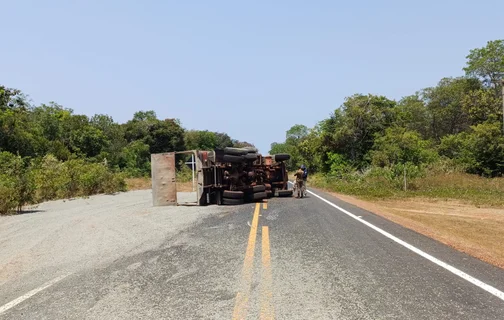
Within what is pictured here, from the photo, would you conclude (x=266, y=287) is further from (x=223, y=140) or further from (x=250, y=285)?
(x=223, y=140)

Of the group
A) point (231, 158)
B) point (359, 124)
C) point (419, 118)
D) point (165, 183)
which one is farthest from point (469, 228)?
point (419, 118)

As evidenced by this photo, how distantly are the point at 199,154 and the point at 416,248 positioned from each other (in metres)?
12.1

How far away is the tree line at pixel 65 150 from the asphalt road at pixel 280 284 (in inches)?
524

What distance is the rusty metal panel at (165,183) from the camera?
711 inches

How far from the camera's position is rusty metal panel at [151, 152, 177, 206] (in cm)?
1806

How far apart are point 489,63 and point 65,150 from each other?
5504 cm

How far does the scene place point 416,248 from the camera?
792cm

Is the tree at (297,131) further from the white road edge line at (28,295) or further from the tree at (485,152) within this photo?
the white road edge line at (28,295)

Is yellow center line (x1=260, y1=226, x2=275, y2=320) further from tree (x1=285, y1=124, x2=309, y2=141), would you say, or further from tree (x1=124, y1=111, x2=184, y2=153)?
tree (x1=285, y1=124, x2=309, y2=141)

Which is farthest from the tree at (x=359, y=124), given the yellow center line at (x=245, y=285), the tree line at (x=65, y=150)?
the yellow center line at (x=245, y=285)

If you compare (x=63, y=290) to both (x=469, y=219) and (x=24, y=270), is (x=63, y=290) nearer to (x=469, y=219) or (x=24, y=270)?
(x=24, y=270)

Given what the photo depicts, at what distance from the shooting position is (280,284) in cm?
561

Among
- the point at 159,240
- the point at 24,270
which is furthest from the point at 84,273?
the point at 159,240

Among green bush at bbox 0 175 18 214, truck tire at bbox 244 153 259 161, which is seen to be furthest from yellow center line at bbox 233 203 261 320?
green bush at bbox 0 175 18 214
